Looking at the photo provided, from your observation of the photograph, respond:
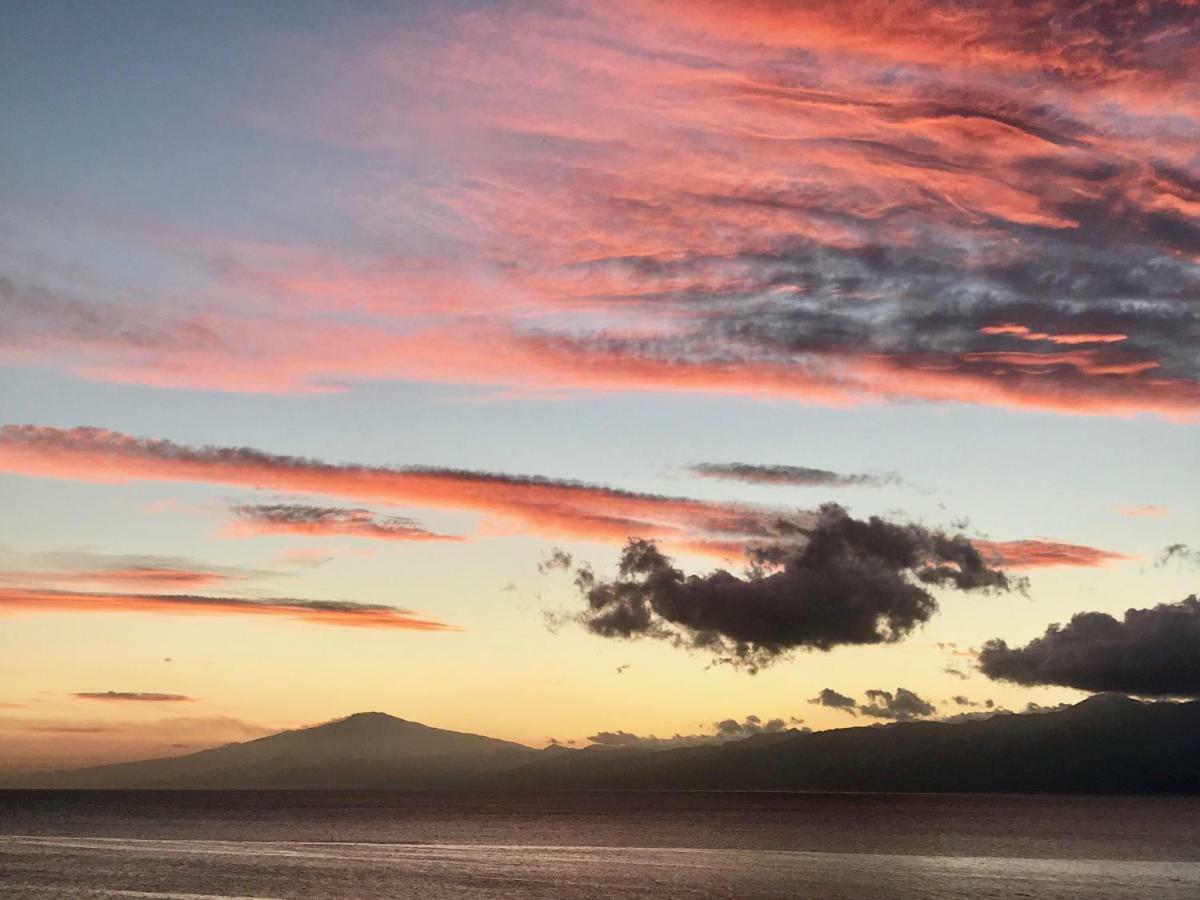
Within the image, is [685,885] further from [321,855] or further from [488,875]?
[321,855]

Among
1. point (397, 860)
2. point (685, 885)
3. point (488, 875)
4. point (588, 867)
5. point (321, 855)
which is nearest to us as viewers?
point (685, 885)

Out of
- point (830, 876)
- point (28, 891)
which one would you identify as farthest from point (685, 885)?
point (28, 891)

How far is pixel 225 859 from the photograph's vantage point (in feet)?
537

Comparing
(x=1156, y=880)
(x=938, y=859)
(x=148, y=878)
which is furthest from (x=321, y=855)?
(x=1156, y=880)

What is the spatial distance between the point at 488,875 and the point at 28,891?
157ft

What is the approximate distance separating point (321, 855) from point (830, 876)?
72.9 meters

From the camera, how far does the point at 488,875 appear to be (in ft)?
456

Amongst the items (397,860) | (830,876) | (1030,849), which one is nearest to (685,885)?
(830,876)

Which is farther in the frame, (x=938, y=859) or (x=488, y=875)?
(x=938, y=859)

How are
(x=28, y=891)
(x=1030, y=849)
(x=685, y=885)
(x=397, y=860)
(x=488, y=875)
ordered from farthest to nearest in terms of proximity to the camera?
(x=1030, y=849) < (x=397, y=860) < (x=488, y=875) < (x=685, y=885) < (x=28, y=891)

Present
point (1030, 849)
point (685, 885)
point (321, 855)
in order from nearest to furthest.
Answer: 1. point (685, 885)
2. point (321, 855)
3. point (1030, 849)

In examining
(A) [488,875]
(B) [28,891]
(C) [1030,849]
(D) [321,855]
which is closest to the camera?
(B) [28,891]

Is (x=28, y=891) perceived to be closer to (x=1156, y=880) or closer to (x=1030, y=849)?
(x=1156, y=880)

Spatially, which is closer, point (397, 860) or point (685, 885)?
point (685, 885)
